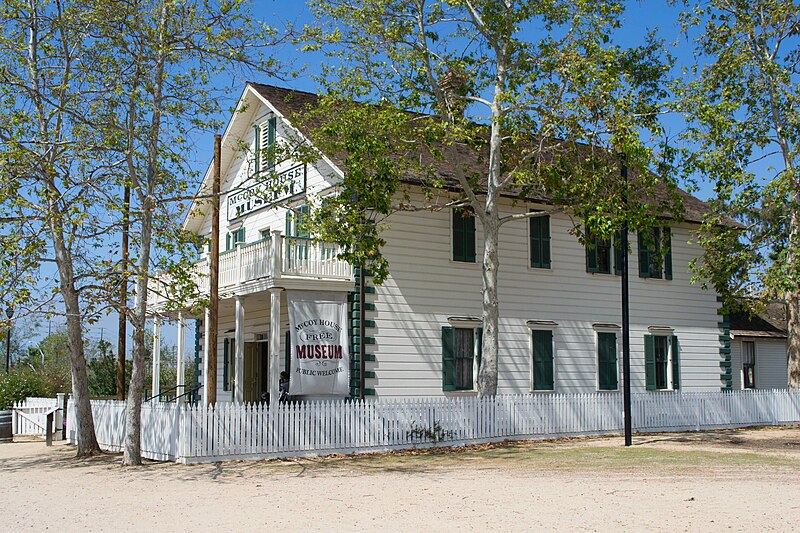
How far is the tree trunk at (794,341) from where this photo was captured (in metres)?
27.2

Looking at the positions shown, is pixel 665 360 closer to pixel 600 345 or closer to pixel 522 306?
pixel 600 345

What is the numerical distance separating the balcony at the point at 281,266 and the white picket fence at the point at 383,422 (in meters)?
3.02

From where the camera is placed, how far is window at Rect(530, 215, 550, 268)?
80.3ft

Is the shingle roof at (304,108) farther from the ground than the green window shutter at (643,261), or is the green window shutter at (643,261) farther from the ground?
the shingle roof at (304,108)

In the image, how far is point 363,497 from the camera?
41.6 feet

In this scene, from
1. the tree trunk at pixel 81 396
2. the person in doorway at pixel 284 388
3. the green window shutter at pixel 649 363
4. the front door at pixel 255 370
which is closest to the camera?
the tree trunk at pixel 81 396

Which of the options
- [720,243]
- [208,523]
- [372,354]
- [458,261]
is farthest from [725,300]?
[208,523]

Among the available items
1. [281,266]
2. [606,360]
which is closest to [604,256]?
[606,360]

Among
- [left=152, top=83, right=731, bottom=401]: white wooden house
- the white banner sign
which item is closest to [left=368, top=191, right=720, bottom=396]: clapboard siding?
[left=152, top=83, right=731, bottom=401]: white wooden house

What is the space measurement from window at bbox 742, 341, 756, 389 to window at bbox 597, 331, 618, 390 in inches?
388

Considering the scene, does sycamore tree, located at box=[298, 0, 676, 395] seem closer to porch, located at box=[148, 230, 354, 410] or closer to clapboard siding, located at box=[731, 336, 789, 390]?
porch, located at box=[148, 230, 354, 410]

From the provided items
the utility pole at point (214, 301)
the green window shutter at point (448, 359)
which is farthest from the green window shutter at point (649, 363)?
the utility pole at point (214, 301)

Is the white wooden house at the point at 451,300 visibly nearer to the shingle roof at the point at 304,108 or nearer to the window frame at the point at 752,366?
the shingle roof at the point at 304,108

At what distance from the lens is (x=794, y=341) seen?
89.6ft
